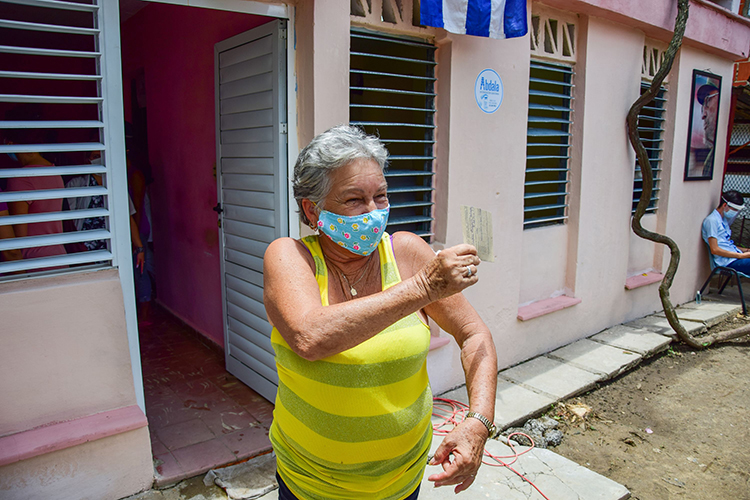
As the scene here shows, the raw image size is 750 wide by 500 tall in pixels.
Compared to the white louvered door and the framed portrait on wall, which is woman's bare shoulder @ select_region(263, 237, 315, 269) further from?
the framed portrait on wall

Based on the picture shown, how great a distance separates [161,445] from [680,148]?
22.8 feet

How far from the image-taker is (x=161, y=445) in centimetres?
352

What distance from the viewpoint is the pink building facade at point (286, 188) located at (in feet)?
8.87

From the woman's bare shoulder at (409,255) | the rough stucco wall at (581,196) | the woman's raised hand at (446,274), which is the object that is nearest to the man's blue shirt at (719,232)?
the rough stucco wall at (581,196)

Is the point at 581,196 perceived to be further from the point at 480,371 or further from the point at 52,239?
the point at 52,239

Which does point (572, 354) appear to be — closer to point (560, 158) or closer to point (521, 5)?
point (560, 158)

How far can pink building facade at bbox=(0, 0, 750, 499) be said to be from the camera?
8.87 feet

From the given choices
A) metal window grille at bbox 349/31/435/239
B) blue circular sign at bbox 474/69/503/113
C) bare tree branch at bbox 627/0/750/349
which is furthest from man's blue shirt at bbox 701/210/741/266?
metal window grille at bbox 349/31/435/239

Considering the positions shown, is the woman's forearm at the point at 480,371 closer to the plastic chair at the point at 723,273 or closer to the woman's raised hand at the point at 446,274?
the woman's raised hand at the point at 446,274

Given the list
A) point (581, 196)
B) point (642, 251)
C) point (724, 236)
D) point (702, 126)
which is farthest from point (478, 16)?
point (724, 236)

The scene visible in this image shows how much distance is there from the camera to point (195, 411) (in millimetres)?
4027

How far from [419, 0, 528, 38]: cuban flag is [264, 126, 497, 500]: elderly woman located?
2326 millimetres

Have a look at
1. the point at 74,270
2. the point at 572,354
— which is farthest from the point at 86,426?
the point at 572,354

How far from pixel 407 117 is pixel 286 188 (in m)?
1.46
